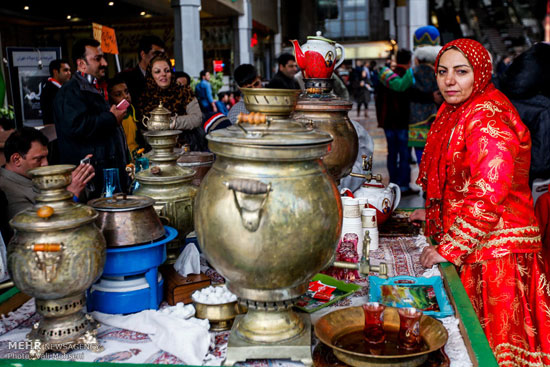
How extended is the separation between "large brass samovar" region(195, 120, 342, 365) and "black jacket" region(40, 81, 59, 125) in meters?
3.47

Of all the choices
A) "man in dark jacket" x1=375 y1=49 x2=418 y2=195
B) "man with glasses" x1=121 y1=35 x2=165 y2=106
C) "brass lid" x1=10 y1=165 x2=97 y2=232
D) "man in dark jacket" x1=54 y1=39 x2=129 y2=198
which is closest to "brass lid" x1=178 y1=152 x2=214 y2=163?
"brass lid" x1=10 y1=165 x2=97 y2=232

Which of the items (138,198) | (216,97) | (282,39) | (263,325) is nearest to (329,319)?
(263,325)

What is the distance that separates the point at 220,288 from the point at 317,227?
1.44ft

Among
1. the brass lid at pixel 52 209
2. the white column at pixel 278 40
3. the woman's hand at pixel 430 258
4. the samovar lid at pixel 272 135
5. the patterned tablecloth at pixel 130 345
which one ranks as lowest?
the patterned tablecloth at pixel 130 345

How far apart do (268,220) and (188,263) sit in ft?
1.84

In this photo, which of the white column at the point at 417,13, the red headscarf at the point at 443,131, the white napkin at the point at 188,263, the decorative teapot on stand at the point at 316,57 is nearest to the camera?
the white napkin at the point at 188,263

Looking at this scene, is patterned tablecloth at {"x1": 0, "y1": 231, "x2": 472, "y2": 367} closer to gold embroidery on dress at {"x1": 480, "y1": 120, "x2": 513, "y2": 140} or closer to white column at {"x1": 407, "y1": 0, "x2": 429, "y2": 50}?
gold embroidery on dress at {"x1": 480, "y1": 120, "x2": 513, "y2": 140}

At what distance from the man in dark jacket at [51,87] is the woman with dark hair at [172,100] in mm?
881

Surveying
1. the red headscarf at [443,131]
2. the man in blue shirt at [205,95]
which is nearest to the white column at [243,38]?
the man in blue shirt at [205,95]

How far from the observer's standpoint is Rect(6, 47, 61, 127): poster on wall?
4.34 m

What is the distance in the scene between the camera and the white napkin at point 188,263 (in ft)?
4.91

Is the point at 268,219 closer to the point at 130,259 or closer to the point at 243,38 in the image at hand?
the point at 130,259

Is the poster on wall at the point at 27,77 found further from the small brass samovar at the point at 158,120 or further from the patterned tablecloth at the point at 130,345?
the patterned tablecloth at the point at 130,345

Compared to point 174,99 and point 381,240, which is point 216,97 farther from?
point 381,240
